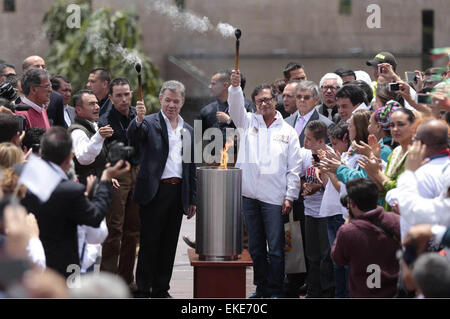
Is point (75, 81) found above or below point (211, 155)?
above

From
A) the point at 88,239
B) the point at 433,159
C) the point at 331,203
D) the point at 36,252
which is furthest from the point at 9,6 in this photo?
the point at 433,159

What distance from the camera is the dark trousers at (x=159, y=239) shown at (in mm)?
7039

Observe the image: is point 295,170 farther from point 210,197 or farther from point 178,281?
point 178,281

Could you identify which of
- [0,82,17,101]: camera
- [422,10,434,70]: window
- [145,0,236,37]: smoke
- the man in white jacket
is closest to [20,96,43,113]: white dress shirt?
[0,82,17,101]: camera

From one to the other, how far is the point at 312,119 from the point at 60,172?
3309mm

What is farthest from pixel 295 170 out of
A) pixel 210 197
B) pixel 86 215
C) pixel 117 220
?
pixel 86 215

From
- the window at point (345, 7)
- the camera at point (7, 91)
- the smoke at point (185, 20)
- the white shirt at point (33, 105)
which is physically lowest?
the white shirt at point (33, 105)

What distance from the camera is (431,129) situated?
16.8 feet

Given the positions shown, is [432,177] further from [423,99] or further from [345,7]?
[345,7]

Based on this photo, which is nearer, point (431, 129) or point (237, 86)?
point (431, 129)

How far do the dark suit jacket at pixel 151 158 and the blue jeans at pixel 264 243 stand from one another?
0.56 m

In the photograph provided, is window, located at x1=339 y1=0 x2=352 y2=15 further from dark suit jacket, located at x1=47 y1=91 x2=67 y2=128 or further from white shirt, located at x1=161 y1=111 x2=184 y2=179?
white shirt, located at x1=161 y1=111 x2=184 y2=179

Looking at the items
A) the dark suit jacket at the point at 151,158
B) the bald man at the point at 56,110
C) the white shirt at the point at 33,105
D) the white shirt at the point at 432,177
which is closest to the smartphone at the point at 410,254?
the white shirt at the point at 432,177

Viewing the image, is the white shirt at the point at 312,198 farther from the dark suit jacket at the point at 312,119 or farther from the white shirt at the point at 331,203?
the dark suit jacket at the point at 312,119
